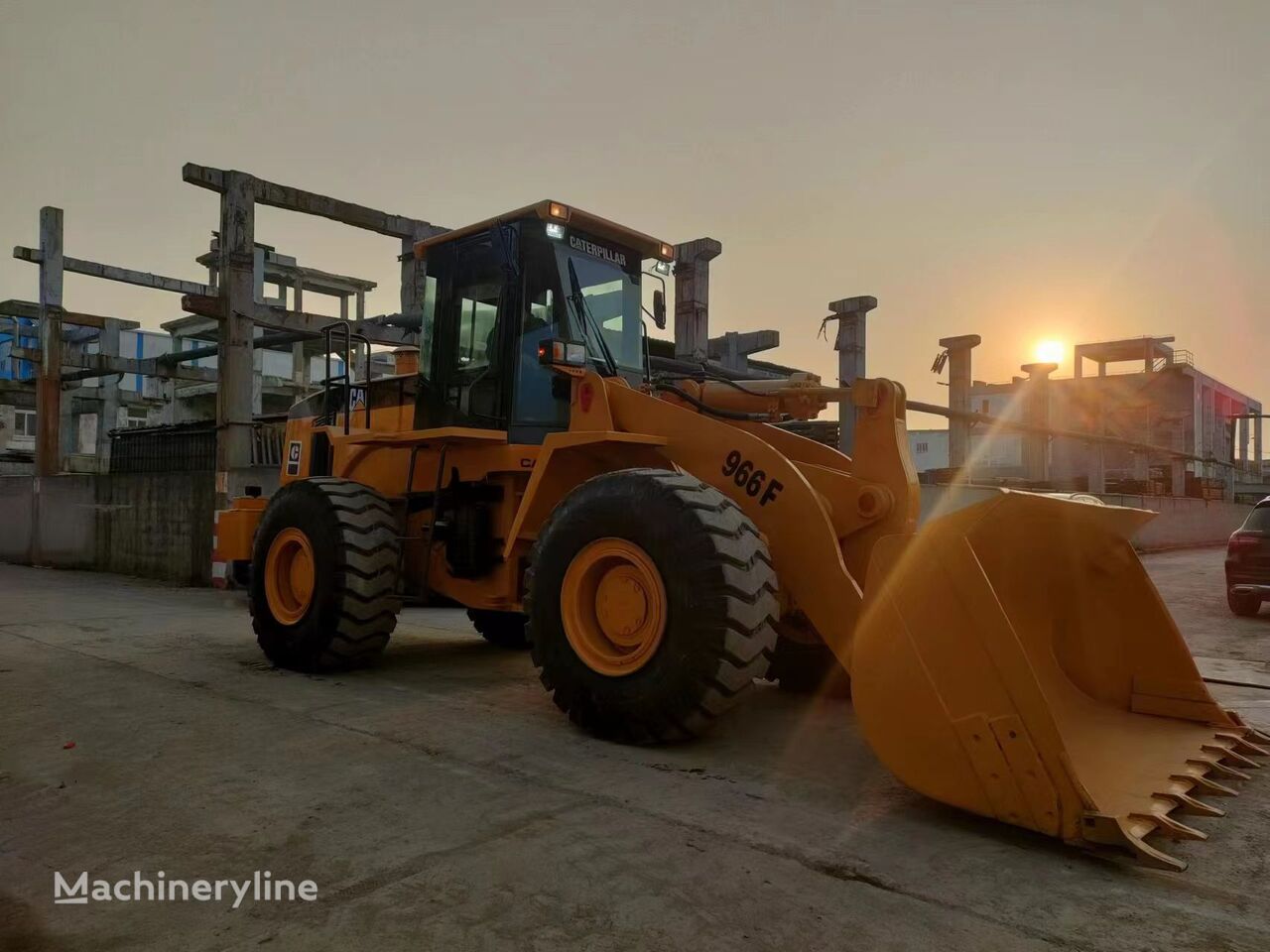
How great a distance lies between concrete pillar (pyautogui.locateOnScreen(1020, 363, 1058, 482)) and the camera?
14.2 m

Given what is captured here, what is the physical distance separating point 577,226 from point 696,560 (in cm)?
286

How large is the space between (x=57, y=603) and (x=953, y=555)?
10.5 meters

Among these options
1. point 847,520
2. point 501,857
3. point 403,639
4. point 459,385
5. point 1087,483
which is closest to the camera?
point 501,857

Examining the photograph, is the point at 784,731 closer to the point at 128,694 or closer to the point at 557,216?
the point at 557,216

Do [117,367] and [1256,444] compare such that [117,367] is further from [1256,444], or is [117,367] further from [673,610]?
[1256,444]

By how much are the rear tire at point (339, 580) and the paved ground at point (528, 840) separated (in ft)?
2.17

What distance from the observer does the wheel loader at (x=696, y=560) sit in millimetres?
3074

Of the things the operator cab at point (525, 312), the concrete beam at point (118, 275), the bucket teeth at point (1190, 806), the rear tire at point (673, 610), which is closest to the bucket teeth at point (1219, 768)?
the bucket teeth at point (1190, 806)

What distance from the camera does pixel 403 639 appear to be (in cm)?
761

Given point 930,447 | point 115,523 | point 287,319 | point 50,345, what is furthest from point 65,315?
point 930,447

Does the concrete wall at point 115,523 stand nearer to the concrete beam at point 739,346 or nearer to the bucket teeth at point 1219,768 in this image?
the concrete beam at point 739,346

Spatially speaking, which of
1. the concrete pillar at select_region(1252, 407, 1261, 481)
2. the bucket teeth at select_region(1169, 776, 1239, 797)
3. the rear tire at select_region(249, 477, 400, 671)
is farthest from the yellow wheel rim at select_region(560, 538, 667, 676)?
the concrete pillar at select_region(1252, 407, 1261, 481)

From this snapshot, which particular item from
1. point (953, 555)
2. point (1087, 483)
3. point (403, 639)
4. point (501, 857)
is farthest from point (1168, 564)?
point (501, 857)

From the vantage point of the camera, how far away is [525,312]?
5453 millimetres
